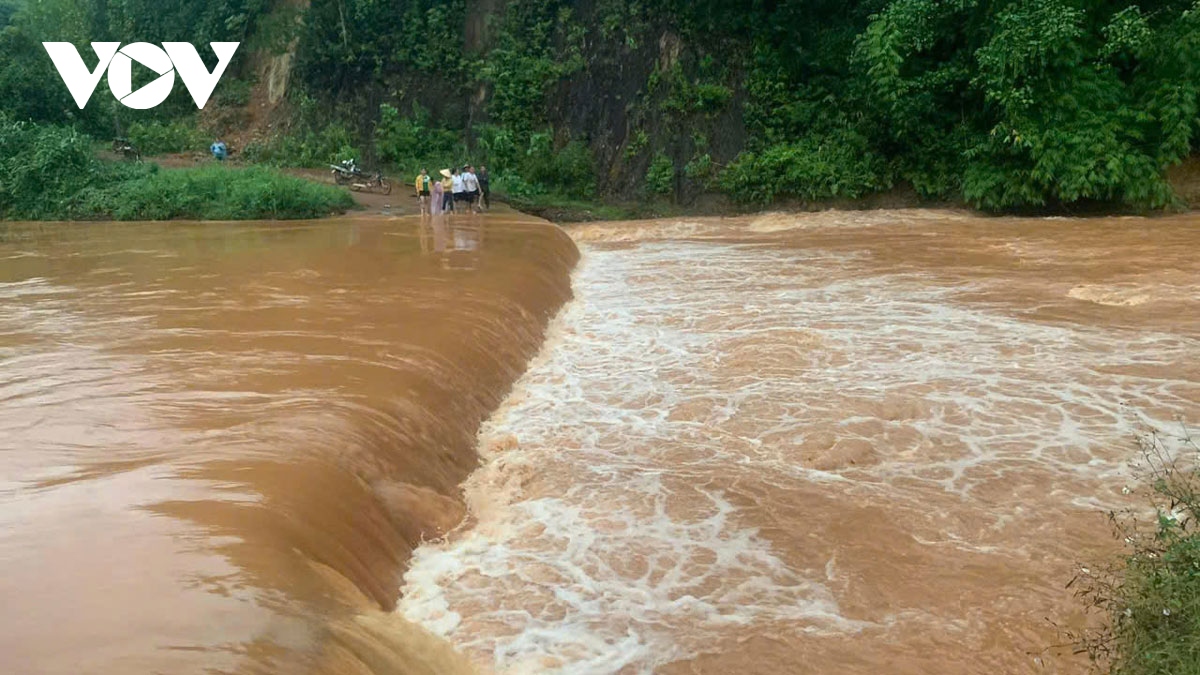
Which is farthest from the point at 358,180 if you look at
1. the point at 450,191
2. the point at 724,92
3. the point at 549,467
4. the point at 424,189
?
the point at 549,467

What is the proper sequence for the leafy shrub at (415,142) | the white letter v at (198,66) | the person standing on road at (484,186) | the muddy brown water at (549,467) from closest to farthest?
the muddy brown water at (549,467)
the person standing on road at (484,186)
the leafy shrub at (415,142)
the white letter v at (198,66)

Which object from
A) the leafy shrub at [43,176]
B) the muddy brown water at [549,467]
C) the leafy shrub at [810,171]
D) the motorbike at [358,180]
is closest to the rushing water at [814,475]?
the muddy brown water at [549,467]

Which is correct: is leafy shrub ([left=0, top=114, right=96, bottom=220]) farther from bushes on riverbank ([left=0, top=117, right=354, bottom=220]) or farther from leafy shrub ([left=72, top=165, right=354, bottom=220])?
leafy shrub ([left=72, top=165, right=354, bottom=220])

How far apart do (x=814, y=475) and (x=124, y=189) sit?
64.9ft

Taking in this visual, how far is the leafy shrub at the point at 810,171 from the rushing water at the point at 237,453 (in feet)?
40.3

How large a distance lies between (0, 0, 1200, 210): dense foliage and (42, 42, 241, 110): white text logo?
558 mm

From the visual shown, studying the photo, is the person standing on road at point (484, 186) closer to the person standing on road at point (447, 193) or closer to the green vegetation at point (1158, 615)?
the person standing on road at point (447, 193)

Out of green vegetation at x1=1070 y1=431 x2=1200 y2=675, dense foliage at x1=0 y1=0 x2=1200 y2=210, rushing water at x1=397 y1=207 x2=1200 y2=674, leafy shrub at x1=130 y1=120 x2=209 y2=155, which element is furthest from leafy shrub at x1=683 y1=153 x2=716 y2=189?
green vegetation at x1=1070 y1=431 x2=1200 y2=675

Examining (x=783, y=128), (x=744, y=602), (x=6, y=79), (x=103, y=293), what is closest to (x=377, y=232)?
(x=103, y=293)

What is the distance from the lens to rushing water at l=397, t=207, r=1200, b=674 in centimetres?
471

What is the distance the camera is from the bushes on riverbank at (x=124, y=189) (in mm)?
20391

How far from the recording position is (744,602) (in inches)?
197

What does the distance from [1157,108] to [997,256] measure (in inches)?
312

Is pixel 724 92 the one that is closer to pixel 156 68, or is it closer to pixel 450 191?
pixel 450 191
